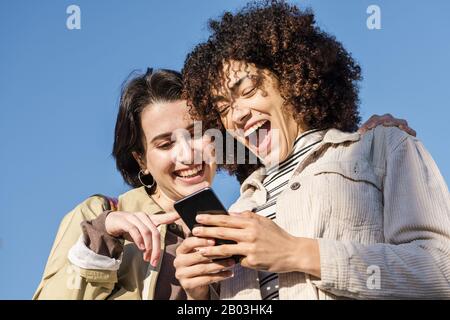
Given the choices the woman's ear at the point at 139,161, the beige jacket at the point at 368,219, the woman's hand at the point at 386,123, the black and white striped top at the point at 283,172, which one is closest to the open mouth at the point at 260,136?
the black and white striped top at the point at 283,172

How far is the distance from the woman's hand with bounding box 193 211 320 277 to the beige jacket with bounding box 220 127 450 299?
6 cm

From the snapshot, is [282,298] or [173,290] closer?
[282,298]

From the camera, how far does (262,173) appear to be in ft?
12.0

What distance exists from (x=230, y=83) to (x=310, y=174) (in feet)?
2.66

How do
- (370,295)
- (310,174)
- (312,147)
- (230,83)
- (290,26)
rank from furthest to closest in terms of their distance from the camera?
(290,26), (230,83), (312,147), (310,174), (370,295)

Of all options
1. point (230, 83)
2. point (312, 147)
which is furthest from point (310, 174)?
point (230, 83)

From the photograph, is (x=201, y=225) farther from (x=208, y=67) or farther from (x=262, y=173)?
(x=208, y=67)

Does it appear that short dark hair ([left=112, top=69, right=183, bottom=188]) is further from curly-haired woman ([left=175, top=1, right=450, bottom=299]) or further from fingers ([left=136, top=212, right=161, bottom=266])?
fingers ([left=136, top=212, right=161, bottom=266])

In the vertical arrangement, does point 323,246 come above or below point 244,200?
below

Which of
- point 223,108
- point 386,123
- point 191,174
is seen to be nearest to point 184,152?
point 191,174

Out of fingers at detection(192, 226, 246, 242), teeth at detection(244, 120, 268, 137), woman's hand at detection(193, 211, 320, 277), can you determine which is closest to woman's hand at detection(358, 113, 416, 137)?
teeth at detection(244, 120, 268, 137)

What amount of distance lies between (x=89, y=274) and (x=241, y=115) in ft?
3.79

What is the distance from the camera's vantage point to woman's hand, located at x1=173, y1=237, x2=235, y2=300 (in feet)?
9.36

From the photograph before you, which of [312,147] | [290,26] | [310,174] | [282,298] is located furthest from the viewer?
[290,26]
